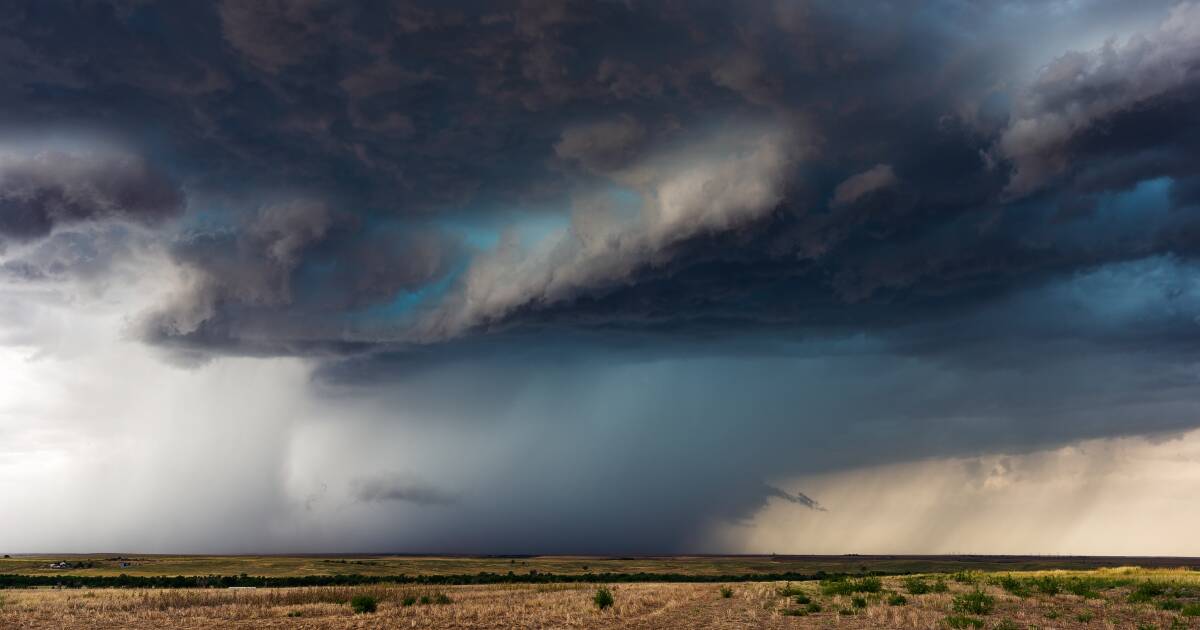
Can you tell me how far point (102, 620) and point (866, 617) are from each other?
38401 mm

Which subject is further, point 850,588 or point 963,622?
point 850,588

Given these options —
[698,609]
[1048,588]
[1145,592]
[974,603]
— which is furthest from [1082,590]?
[698,609]

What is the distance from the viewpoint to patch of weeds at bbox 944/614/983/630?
107 ft

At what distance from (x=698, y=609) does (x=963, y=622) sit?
1465cm

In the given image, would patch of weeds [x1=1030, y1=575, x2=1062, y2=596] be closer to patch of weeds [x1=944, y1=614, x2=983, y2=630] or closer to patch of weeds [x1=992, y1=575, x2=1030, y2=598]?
patch of weeds [x1=992, y1=575, x2=1030, y2=598]

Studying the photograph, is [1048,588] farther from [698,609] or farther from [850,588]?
[698,609]

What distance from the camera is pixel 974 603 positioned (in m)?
39.4

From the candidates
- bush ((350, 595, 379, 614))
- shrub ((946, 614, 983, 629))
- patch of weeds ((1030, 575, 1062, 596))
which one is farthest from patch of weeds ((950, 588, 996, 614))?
bush ((350, 595, 379, 614))

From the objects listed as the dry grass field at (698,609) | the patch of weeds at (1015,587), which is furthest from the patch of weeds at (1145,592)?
the patch of weeds at (1015,587)

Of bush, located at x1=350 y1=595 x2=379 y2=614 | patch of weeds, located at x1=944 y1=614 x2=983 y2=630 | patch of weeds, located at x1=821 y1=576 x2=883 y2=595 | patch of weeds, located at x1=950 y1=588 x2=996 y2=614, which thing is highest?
patch of weeds, located at x1=944 y1=614 x2=983 y2=630

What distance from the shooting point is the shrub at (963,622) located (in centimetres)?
3261

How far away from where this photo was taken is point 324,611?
142 feet

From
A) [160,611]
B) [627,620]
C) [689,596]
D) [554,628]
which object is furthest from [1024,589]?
[160,611]

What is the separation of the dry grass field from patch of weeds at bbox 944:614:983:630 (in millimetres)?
66
